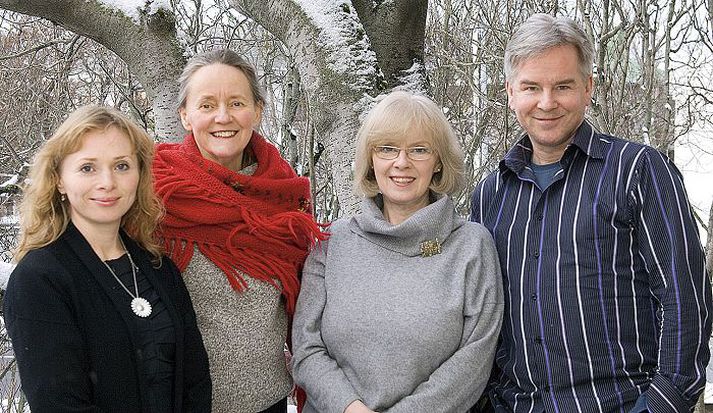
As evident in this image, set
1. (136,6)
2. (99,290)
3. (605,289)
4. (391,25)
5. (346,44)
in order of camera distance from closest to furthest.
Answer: (99,290), (605,289), (346,44), (136,6), (391,25)

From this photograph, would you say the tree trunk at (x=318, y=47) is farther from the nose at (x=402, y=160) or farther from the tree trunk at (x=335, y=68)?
the nose at (x=402, y=160)

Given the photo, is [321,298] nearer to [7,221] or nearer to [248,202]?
[248,202]

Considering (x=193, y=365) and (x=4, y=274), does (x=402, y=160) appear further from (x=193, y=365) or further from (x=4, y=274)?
(x=4, y=274)

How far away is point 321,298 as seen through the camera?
2545 mm

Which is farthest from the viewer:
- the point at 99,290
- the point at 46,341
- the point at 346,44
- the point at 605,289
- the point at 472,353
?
the point at 346,44

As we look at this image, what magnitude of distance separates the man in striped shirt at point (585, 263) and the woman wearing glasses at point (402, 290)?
0.13 metres

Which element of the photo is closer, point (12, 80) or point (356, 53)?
point (356, 53)

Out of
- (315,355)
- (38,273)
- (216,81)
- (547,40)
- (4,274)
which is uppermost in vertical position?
(547,40)

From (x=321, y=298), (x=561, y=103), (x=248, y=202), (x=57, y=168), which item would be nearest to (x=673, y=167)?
(x=561, y=103)

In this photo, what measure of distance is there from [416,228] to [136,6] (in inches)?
67.0

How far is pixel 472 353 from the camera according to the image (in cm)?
236

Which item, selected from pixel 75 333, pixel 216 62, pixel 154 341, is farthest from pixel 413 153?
pixel 75 333

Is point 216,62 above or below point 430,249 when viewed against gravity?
Answer: above

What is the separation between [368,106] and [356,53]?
8.6 inches
